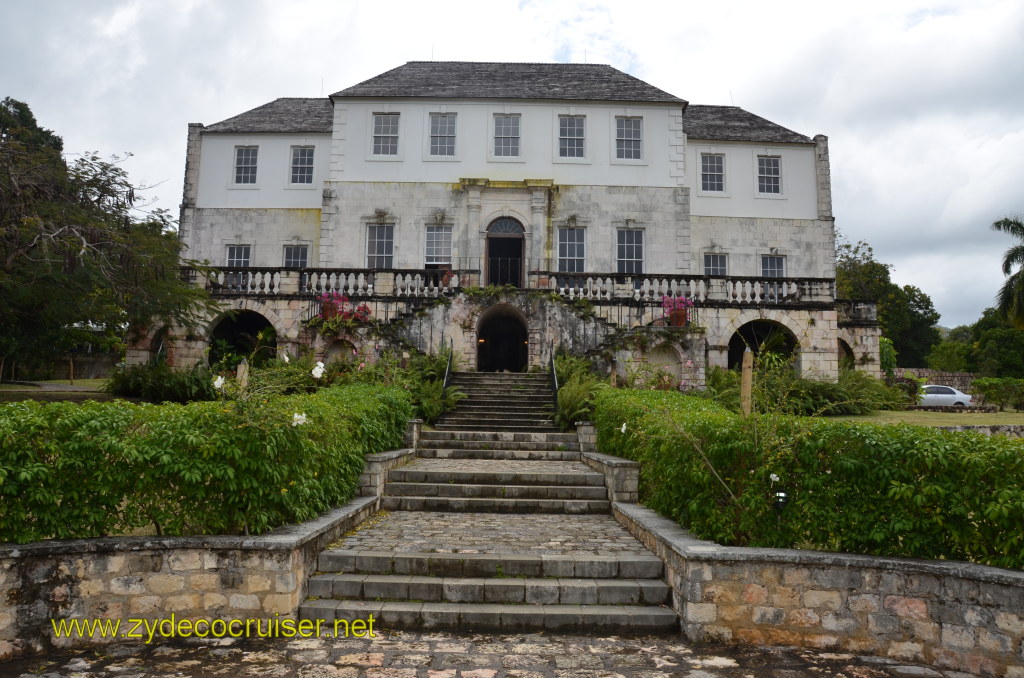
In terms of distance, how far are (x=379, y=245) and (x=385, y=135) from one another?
395 cm

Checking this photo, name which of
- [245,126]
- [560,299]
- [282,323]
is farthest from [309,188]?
[560,299]

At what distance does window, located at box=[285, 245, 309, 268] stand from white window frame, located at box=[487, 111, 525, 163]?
7580 millimetres

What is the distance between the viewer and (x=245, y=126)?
26.0 metres

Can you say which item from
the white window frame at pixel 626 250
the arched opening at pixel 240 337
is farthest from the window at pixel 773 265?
the arched opening at pixel 240 337

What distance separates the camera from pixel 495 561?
660 cm

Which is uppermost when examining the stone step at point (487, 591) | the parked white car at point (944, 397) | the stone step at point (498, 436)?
the parked white car at point (944, 397)

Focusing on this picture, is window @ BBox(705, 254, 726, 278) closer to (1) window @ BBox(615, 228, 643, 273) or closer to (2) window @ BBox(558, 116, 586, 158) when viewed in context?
(1) window @ BBox(615, 228, 643, 273)

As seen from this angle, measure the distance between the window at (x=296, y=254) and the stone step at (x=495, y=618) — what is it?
20757mm

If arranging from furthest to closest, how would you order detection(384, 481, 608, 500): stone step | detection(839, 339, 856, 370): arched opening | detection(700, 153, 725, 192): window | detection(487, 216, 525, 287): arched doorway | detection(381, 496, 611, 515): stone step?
detection(700, 153, 725, 192): window, detection(487, 216, 525, 287): arched doorway, detection(839, 339, 856, 370): arched opening, detection(384, 481, 608, 500): stone step, detection(381, 496, 611, 515): stone step

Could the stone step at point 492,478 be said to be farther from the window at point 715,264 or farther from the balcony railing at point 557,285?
the window at point 715,264

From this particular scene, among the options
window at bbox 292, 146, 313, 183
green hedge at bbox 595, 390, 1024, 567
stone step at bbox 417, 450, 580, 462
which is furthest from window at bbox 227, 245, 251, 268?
green hedge at bbox 595, 390, 1024, 567

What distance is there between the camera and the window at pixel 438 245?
77.8ft

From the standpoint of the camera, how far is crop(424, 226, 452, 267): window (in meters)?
23.7

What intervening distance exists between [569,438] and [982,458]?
8.04m
